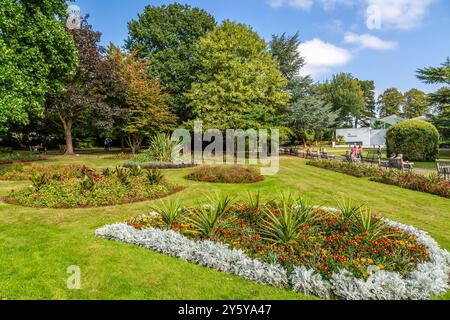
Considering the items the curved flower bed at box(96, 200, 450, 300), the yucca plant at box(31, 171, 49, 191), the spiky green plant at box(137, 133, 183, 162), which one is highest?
the spiky green plant at box(137, 133, 183, 162)

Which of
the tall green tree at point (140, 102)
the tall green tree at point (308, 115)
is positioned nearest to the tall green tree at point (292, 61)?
the tall green tree at point (308, 115)

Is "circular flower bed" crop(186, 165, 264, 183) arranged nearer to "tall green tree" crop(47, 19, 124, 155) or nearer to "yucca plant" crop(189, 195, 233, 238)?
"yucca plant" crop(189, 195, 233, 238)

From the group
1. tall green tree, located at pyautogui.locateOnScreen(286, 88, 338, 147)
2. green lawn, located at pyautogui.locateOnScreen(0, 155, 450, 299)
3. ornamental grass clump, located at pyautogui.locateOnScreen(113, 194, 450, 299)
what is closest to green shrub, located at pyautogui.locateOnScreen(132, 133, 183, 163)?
green lawn, located at pyautogui.locateOnScreen(0, 155, 450, 299)

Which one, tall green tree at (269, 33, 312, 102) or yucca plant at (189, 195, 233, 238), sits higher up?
tall green tree at (269, 33, 312, 102)

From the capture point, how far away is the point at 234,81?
89.5 ft

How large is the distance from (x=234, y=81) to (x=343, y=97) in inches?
1780

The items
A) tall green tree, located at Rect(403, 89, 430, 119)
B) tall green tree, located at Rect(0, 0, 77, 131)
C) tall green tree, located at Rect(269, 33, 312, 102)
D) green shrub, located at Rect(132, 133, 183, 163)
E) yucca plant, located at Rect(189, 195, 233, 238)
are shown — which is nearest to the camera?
yucca plant, located at Rect(189, 195, 233, 238)

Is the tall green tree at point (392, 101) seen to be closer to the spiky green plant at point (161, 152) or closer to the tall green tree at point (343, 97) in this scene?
the tall green tree at point (343, 97)

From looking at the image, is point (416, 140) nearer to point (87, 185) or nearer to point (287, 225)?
point (287, 225)

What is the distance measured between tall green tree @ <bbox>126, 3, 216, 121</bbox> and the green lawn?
2393 centimetres

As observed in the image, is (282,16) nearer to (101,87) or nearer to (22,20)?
(22,20)

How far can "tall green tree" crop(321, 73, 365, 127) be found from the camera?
6406cm

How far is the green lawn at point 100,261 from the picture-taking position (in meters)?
3.92
